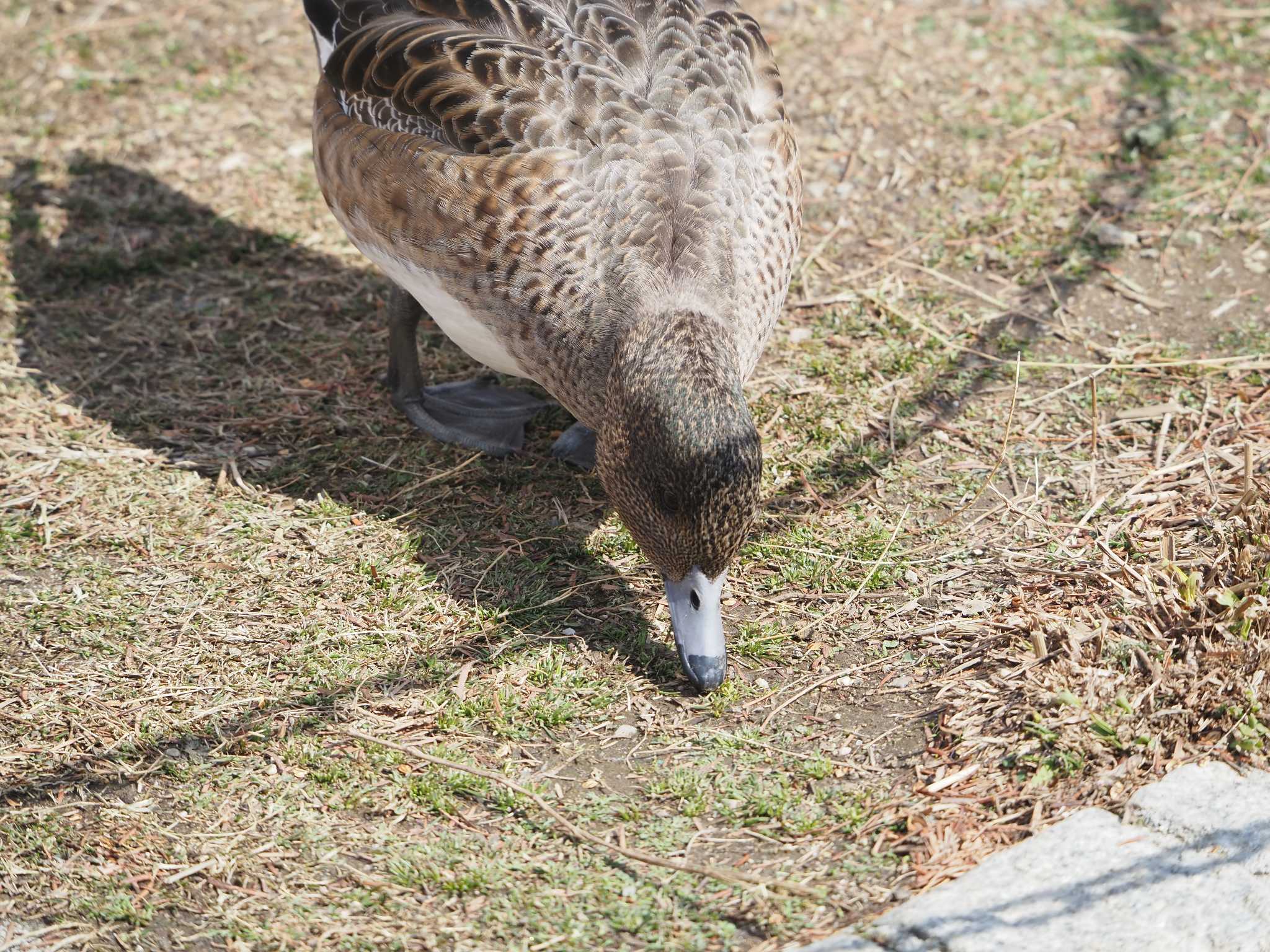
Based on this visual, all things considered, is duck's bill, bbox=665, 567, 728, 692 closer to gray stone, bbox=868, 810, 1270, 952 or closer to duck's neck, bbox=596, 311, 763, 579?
duck's neck, bbox=596, 311, 763, 579

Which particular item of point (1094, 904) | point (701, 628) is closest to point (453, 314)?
point (701, 628)

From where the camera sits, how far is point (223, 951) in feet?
10.4

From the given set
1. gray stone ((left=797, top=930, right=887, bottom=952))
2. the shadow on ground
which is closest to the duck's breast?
the shadow on ground

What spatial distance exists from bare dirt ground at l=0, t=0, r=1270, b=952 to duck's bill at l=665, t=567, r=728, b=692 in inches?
5.7

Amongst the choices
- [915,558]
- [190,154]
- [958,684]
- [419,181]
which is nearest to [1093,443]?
[915,558]

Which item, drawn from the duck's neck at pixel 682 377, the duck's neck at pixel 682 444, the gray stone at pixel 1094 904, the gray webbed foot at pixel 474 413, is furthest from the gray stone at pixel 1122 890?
the gray webbed foot at pixel 474 413

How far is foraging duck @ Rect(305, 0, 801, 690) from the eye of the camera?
3.70m

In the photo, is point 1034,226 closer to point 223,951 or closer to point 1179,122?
point 1179,122

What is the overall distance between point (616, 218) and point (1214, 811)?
7.68ft

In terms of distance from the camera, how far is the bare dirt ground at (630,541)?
338 centimetres

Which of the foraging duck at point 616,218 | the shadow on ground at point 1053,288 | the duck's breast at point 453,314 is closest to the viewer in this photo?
the foraging duck at point 616,218

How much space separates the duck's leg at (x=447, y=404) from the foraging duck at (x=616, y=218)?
39cm

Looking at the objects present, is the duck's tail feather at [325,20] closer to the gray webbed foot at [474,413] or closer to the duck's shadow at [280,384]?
the duck's shadow at [280,384]

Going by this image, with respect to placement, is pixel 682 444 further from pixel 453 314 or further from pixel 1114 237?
pixel 1114 237
